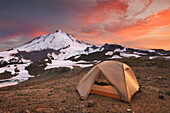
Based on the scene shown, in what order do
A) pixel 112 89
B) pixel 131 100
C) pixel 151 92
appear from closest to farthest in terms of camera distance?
pixel 131 100, pixel 112 89, pixel 151 92

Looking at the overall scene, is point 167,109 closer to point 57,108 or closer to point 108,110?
point 108,110

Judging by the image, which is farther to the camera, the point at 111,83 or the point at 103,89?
the point at 103,89

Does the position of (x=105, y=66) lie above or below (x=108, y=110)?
above

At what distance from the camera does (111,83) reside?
6625 millimetres

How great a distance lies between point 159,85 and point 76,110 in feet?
27.2

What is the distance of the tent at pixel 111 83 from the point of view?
6.28m

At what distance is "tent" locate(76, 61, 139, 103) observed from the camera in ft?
20.6

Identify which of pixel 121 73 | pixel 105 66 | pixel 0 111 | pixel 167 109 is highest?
pixel 105 66

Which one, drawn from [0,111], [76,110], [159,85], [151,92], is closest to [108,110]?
[76,110]

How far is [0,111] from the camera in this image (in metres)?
4.43

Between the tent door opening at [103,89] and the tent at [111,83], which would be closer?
the tent at [111,83]

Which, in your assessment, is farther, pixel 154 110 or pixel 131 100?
pixel 131 100

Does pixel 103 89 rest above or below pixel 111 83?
below

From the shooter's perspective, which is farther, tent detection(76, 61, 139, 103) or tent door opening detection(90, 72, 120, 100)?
tent door opening detection(90, 72, 120, 100)
